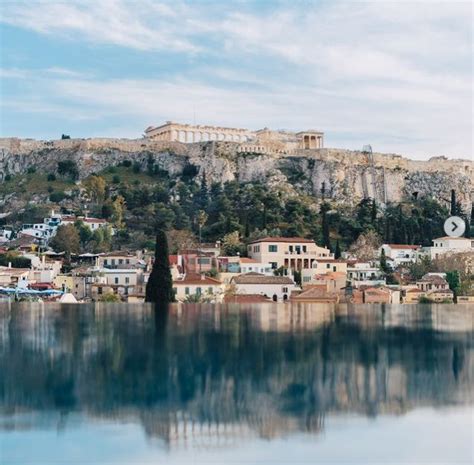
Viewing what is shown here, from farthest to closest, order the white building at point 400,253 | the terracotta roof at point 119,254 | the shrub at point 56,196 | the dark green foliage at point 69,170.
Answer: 1. the dark green foliage at point 69,170
2. the shrub at point 56,196
3. the white building at point 400,253
4. the terracotta roof at point 119,254

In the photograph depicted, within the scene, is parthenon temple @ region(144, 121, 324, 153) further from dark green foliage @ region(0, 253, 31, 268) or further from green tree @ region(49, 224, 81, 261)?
dark green foliage @ region(0, 253, 31, 268)

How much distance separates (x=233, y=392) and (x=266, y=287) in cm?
1628

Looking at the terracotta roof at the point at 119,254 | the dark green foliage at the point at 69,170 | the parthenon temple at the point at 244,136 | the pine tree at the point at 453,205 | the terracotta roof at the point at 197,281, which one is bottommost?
the terracotta roof at the point at 197,281

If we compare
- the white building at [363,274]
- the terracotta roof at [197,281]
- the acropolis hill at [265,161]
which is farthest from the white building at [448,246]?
the terracotta roof at [197,281]

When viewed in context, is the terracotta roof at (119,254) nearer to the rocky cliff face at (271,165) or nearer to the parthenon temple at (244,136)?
the rocky cliff face at (271,165)

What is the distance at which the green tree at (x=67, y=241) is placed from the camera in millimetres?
32812

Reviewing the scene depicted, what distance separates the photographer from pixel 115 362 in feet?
45.2

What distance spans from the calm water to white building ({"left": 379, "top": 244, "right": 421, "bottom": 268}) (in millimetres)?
12932

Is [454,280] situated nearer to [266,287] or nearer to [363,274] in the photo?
[363,274]

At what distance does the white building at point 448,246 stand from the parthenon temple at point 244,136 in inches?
507

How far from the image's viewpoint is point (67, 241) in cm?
3288

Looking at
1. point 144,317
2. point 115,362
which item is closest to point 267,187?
point 144,317

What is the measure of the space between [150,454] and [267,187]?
3270cm

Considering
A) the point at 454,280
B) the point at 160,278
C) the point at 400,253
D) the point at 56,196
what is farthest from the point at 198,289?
the point at 56,196
